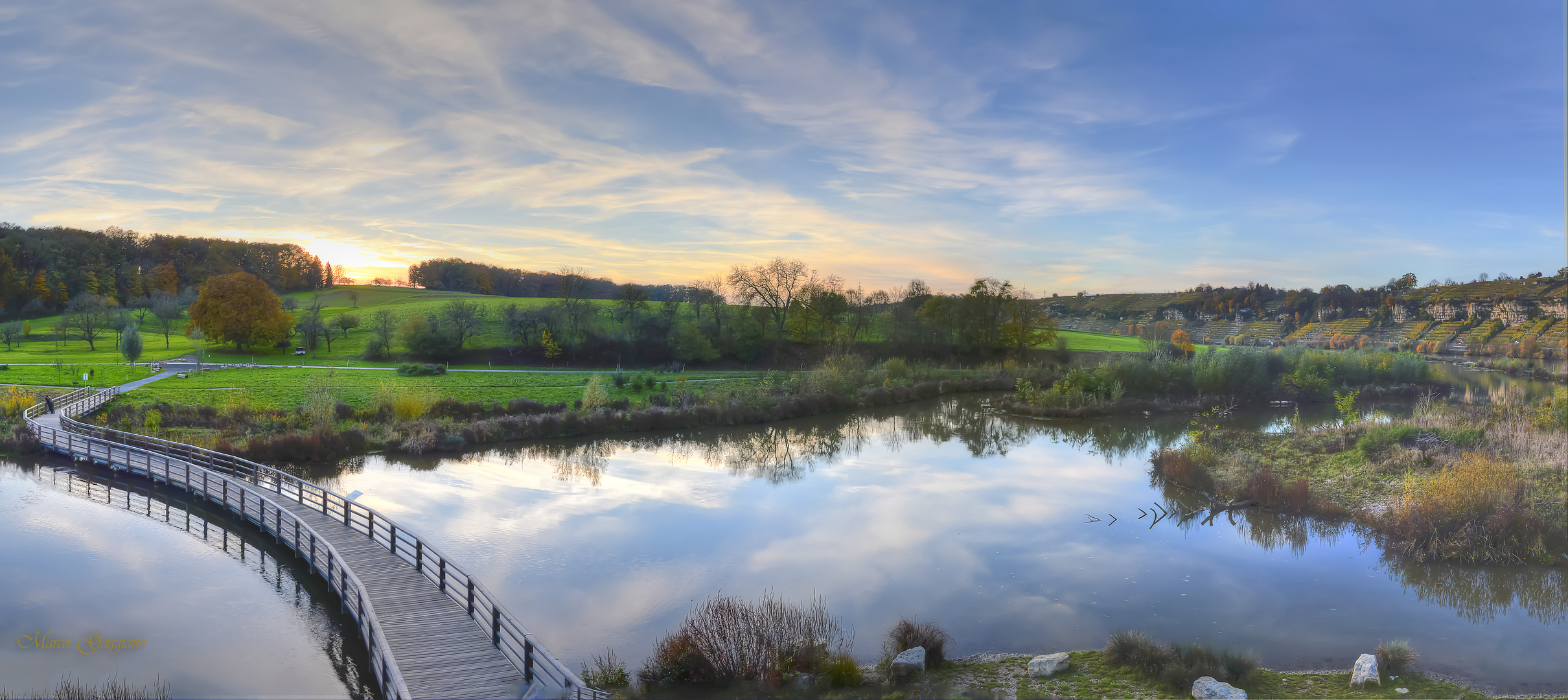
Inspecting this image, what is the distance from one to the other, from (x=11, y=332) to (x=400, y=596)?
210ft

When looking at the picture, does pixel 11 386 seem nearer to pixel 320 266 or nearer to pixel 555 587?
pixel 555 587

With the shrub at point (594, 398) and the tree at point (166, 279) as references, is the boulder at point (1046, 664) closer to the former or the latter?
the shrub at point (594, 398)

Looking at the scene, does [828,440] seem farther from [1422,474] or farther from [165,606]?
[165,606]

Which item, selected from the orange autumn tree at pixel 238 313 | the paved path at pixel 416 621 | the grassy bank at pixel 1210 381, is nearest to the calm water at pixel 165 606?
the paved path at pixel 416 621

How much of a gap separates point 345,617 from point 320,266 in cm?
10509

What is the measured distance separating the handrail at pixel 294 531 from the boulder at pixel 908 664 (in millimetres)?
6207

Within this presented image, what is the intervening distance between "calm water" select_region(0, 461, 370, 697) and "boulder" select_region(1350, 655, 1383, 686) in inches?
531

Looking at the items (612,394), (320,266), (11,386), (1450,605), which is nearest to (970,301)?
(612,394)

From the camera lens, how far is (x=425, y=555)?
44.5 feet

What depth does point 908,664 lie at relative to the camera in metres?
10.5

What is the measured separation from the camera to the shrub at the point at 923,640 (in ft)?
36.1

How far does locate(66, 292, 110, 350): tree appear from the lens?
177 feet

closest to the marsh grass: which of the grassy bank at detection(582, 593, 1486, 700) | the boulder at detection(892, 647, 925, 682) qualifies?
the grassy bank at detection(582, 593, 1486, 700)

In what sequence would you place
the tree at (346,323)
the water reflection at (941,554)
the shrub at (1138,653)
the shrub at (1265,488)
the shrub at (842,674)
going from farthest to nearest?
the tree at (346,323)
the shrub at (1265,488)
the water reflection at (941,554)
the shrub at (1138,653)
the shrub at (842,674)
